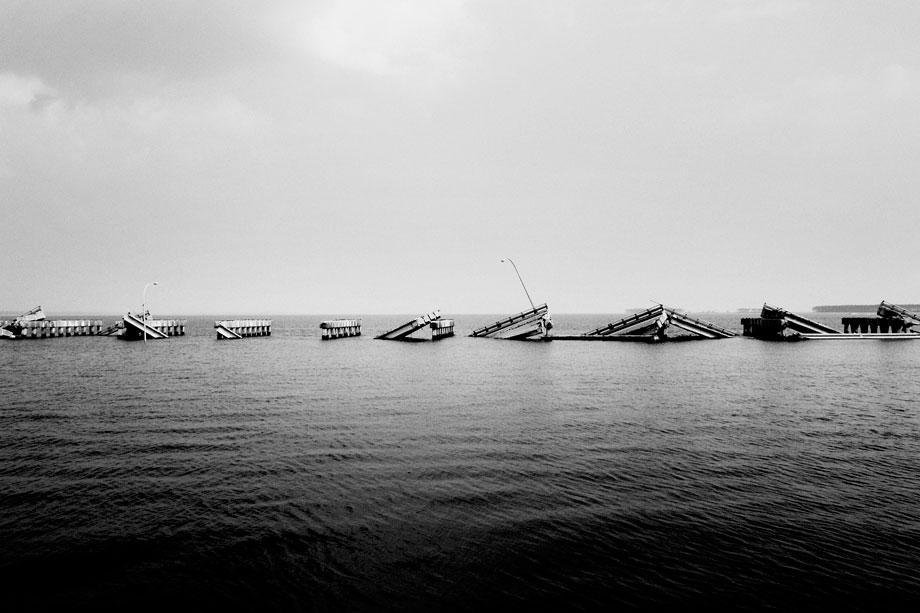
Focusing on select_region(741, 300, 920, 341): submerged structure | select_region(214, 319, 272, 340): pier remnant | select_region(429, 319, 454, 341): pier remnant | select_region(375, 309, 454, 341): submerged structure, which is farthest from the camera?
select_region(214, 319, 272, 340): pier remnant

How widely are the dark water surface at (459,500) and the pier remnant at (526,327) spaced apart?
4045 cm

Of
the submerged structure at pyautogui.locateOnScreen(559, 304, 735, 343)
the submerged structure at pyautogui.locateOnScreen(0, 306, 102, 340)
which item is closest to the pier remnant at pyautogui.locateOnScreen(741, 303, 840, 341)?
the submerged structure at pyautogui.locateOnScreen(559, 304, 735, 343)

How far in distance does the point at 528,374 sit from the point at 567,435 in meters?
16.8

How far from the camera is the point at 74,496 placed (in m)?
11.6

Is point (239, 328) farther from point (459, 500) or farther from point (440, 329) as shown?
point (459, 500)

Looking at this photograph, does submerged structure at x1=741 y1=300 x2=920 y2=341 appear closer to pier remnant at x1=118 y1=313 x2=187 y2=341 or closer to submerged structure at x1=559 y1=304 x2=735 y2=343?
submerged structure at x1=559 y1=304 x2=735 y2=343

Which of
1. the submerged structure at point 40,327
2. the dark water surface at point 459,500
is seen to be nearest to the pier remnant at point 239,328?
the submerged structure at point 40,327

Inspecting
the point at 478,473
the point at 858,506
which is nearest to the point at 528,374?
the point at 478,473

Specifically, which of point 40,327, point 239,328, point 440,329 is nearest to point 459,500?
point 440,329

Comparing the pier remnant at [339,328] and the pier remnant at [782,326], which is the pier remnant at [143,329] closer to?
the pier remnant at [339,328]

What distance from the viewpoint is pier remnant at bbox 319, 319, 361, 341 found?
74.9 metres

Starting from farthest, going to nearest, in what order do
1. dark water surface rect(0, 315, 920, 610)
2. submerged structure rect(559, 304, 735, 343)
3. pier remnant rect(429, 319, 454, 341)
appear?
pier remnant rect(429, 319, 454, 341) < submerged structure rect(559, 304, 735, 343) < dark water surface rect(0, 315, 920, 610)

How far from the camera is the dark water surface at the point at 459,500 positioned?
26.0ft

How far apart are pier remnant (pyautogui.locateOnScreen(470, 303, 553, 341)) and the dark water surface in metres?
40.4
